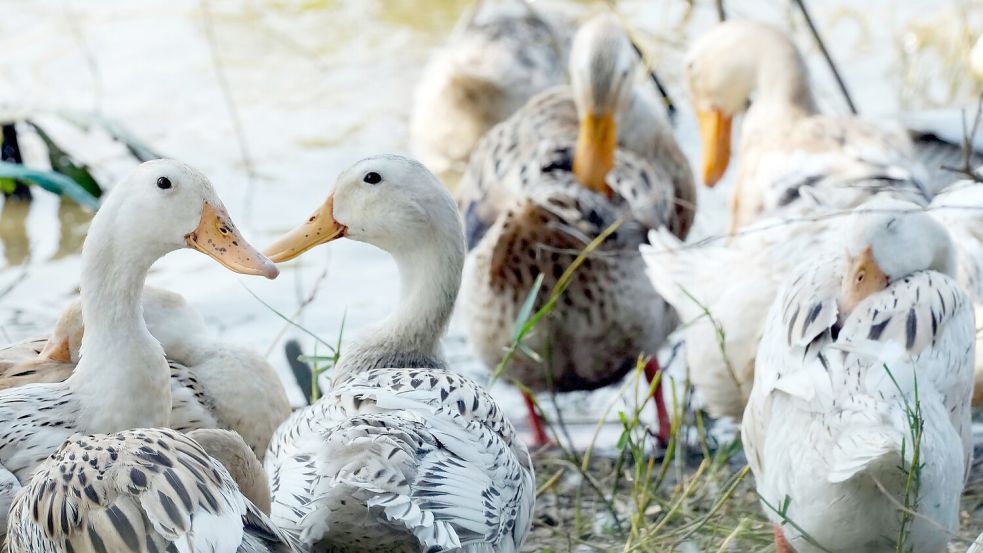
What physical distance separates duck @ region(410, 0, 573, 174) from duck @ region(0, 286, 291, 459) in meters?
3.84

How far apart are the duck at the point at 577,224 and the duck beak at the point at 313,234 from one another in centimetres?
108

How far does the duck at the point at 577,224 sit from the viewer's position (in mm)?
5469

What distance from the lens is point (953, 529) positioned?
147 inches

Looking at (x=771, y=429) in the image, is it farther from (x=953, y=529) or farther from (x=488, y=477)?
(x=488, y=477)

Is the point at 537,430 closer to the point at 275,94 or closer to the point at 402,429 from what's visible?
the point at 402,429

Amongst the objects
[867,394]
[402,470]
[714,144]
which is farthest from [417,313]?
[714,144]

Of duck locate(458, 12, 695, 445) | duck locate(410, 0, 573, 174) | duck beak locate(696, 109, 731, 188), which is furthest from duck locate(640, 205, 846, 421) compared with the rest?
duck locate(410, 0, 573, 174)

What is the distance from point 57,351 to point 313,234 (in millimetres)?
825

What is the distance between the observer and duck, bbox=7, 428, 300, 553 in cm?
291

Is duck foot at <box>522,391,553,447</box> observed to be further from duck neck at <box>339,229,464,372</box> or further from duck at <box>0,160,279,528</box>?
duck at <box>0,160,279,528</box>

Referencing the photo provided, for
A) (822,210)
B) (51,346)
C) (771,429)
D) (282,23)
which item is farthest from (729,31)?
(282,23)

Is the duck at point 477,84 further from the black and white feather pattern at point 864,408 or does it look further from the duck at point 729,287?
the black and white feather pattern at point 864,408

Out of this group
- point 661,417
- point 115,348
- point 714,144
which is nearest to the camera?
point 115,348

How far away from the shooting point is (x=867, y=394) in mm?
3613
